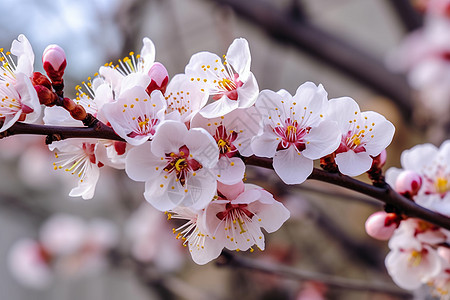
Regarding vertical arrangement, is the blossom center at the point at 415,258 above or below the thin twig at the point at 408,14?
above

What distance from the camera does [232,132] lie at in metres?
0.46

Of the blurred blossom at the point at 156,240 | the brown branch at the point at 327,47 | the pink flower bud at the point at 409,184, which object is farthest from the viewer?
the blurred blossom at the point at 156,240

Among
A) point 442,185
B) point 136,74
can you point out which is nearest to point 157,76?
point 136,74

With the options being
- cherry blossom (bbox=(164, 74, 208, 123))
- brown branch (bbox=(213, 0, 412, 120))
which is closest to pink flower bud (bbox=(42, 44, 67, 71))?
cherry blossom (bbox=(164, 74, 208, 123))

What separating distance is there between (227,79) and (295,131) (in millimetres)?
91

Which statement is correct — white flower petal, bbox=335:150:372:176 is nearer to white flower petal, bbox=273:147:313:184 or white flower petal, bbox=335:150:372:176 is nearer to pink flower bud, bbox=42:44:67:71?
white flower petal, bbox=273:147:313:184

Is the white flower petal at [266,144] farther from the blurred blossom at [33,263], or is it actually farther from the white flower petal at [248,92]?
the blurred blossom at [33,263]

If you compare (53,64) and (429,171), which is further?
(429,171)

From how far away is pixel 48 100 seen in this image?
0.44 metres

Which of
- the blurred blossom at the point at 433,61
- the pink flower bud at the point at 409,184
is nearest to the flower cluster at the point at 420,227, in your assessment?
the pink flower bud at the point at 409,184

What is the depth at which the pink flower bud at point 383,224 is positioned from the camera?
536 millimetres

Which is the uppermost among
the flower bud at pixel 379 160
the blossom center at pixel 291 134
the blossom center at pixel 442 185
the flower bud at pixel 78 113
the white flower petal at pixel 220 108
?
the white flower petal at pixel 220 108

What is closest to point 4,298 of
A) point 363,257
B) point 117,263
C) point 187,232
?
point 117,263

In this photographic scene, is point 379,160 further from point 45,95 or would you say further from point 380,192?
point 45,95
